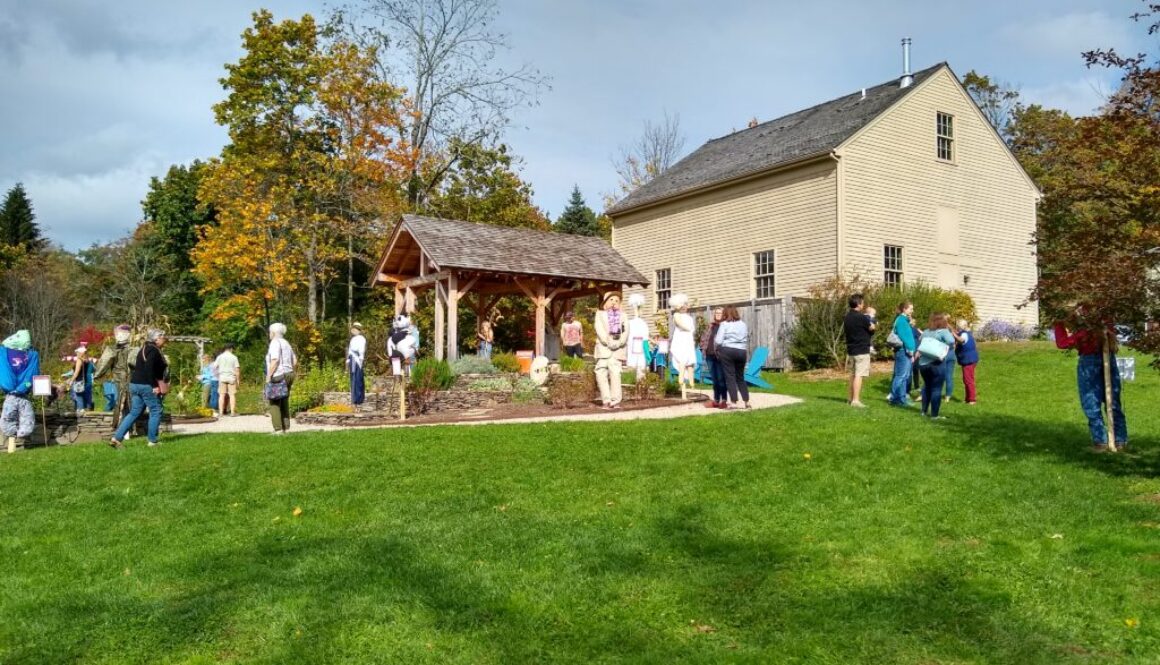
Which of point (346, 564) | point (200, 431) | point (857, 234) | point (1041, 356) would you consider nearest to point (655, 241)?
point (857, 234)

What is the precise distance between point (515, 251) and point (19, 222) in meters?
43.7

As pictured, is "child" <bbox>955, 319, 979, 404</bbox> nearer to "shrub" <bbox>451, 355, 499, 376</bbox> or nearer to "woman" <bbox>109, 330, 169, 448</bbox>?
→ "shrub" <bbox>451, 355, 499, 376</bbox>

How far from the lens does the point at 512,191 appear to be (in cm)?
3597

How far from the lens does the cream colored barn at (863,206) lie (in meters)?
23.9

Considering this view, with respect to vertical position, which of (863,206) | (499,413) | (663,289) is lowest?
(499,413)

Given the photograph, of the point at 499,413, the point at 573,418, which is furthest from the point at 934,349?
the point at 499,413

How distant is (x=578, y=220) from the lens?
167 ft

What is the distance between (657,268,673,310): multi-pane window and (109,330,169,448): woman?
19.3 m

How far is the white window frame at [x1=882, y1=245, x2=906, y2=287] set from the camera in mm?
24219

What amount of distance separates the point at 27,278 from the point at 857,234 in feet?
123

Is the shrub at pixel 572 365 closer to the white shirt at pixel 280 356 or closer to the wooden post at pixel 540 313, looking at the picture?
the wooden post at pixel 540 313

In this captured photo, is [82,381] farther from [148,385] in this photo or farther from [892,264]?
[892,264]

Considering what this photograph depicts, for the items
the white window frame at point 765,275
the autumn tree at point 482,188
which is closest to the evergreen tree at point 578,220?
the autumn tree at point 482,188

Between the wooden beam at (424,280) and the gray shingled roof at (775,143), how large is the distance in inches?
387
